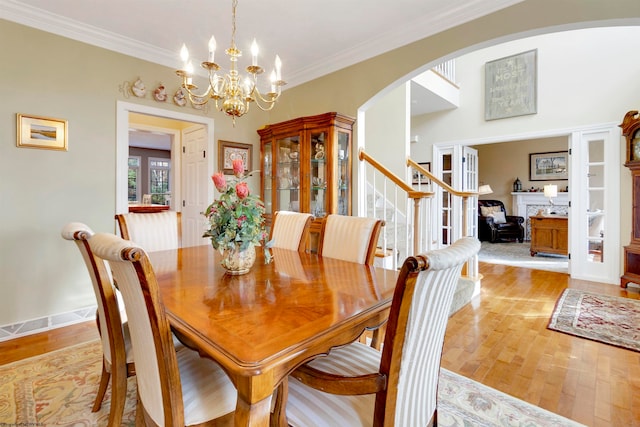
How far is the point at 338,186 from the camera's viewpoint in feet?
10.5

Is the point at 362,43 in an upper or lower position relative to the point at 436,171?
upper

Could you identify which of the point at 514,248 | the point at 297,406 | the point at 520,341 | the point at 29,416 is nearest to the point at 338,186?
the point at 520,341

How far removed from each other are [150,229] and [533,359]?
9.81ft

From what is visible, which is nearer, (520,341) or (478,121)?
(520,341)

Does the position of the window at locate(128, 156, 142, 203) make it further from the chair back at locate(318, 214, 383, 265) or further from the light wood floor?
the chair back at locate(318, 214, 383, 265)

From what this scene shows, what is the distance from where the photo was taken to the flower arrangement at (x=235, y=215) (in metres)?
1.44

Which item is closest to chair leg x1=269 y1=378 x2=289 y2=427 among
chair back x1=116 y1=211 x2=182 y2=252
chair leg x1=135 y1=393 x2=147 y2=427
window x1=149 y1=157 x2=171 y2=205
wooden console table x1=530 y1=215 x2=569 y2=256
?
chair leg x1=135 y1=393 x2=147 y2=427

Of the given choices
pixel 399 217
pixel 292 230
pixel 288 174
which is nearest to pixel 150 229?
pixel 292 230

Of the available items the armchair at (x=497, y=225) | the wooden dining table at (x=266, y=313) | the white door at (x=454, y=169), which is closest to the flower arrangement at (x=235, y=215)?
the wooden dining table at (x=266, y=313)

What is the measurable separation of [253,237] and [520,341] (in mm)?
2374

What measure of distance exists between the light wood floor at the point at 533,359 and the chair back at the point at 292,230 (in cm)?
134

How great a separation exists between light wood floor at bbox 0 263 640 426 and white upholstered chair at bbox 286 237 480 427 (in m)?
1.19

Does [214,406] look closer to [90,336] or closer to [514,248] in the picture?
[90,336]

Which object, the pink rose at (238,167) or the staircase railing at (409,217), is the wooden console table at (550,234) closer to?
the staircase railing at (409,217)
